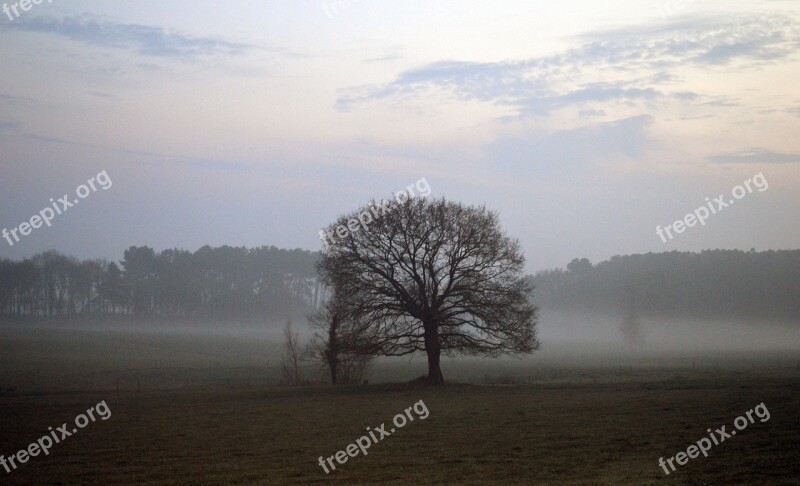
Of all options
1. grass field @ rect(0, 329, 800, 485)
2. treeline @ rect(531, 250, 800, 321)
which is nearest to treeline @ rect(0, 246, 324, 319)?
treeline @ rect(531, 250, 800, 321)

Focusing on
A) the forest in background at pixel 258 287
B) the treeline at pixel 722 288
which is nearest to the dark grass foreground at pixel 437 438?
the forest in background at pixel 258 287

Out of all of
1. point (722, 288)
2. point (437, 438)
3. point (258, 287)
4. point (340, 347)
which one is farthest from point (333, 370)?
point (258, 287)

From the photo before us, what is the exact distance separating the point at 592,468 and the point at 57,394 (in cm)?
3335

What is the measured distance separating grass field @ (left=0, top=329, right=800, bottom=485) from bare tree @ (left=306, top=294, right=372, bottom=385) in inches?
91.1

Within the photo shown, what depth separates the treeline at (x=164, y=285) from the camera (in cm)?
16938

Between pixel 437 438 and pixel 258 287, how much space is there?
590ft

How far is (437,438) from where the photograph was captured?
21891 millimetres

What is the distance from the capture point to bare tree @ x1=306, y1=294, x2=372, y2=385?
129 ft

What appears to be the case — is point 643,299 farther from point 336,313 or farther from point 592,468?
point 592,468

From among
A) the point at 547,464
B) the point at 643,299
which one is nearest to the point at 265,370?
the point at 547,464

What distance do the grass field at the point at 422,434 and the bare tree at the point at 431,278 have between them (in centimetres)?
306

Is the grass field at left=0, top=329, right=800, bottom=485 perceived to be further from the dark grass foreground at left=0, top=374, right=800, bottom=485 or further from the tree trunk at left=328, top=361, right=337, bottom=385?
the tree trunk at left=328, top=361, right=337, bottom=385

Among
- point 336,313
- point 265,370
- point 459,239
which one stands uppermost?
point 459,239

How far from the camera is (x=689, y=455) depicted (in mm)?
17641
